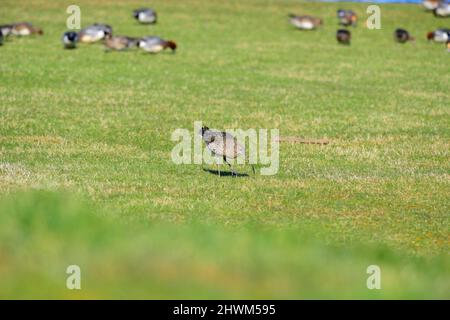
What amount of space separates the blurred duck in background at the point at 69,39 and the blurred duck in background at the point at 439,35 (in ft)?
57.7

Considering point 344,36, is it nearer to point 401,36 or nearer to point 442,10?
point 401,36

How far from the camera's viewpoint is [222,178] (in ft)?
65.4

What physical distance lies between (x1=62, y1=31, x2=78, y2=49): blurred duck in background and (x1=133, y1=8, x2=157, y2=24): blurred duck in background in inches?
328

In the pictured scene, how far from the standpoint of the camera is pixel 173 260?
9484 mm

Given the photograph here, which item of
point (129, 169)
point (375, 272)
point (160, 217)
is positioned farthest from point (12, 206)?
point (129, 169)

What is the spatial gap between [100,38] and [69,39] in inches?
65.3

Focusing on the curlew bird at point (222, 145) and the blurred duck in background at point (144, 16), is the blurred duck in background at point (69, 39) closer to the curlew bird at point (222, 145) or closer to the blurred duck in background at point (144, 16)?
the blurred duck in background at point (144, 16)

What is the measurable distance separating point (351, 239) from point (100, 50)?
29330mm

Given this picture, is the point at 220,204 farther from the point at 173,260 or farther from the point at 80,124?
the point at 80,124

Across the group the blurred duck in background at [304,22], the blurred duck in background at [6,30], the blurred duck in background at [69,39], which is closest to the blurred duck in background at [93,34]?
the blurred duck in background at [69,39]

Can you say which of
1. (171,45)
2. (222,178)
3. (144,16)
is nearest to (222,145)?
(222,178)

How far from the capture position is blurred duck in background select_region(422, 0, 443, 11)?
58.3m

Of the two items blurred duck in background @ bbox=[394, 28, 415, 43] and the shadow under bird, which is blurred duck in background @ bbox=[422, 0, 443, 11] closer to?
blurred duck in background @ bbox=[394, 28, 415, 43]

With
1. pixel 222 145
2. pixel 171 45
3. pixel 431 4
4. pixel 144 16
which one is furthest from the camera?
pixel 431 4
